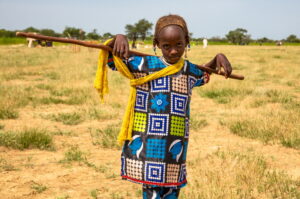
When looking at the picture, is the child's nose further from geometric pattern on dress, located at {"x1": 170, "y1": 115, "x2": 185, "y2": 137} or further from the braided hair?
geometric pattern on dress, located at {"x1": 170, "y1": 115, "x2": 185, "y2": 137}

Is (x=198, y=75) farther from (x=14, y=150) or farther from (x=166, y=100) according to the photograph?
(x=14, y=150)

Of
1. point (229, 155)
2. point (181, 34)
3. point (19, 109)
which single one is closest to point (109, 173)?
point (229, 155)

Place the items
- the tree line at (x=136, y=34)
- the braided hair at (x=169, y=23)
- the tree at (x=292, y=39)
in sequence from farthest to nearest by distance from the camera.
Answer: the tree at (x=292, y=39)
the tree line at (x=136, y=34)
the braided hair at (x=169, y=23)

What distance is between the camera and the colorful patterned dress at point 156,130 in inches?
86.0

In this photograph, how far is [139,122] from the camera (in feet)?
7.37

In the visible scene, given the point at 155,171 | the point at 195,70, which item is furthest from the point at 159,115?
the point at 195,70

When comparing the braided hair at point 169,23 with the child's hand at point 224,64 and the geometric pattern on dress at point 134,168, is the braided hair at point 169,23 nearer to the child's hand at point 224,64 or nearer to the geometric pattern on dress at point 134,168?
the child's hand at point 224,64

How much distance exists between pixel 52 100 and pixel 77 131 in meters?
2.71

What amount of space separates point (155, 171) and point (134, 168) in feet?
0.49

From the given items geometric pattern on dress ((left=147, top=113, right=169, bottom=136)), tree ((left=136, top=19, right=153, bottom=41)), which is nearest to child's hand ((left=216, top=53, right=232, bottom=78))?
geometric pattern on dress ((left=147, top=113, right=169, bottom=136))

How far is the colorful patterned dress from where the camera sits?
2.18 meters

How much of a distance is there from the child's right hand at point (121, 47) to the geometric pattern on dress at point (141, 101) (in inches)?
12.4

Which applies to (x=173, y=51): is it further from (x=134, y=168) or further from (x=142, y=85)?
(x=134, y=168)

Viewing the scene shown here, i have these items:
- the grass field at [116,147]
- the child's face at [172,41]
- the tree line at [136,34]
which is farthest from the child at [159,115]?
the tree line at [136,34]
